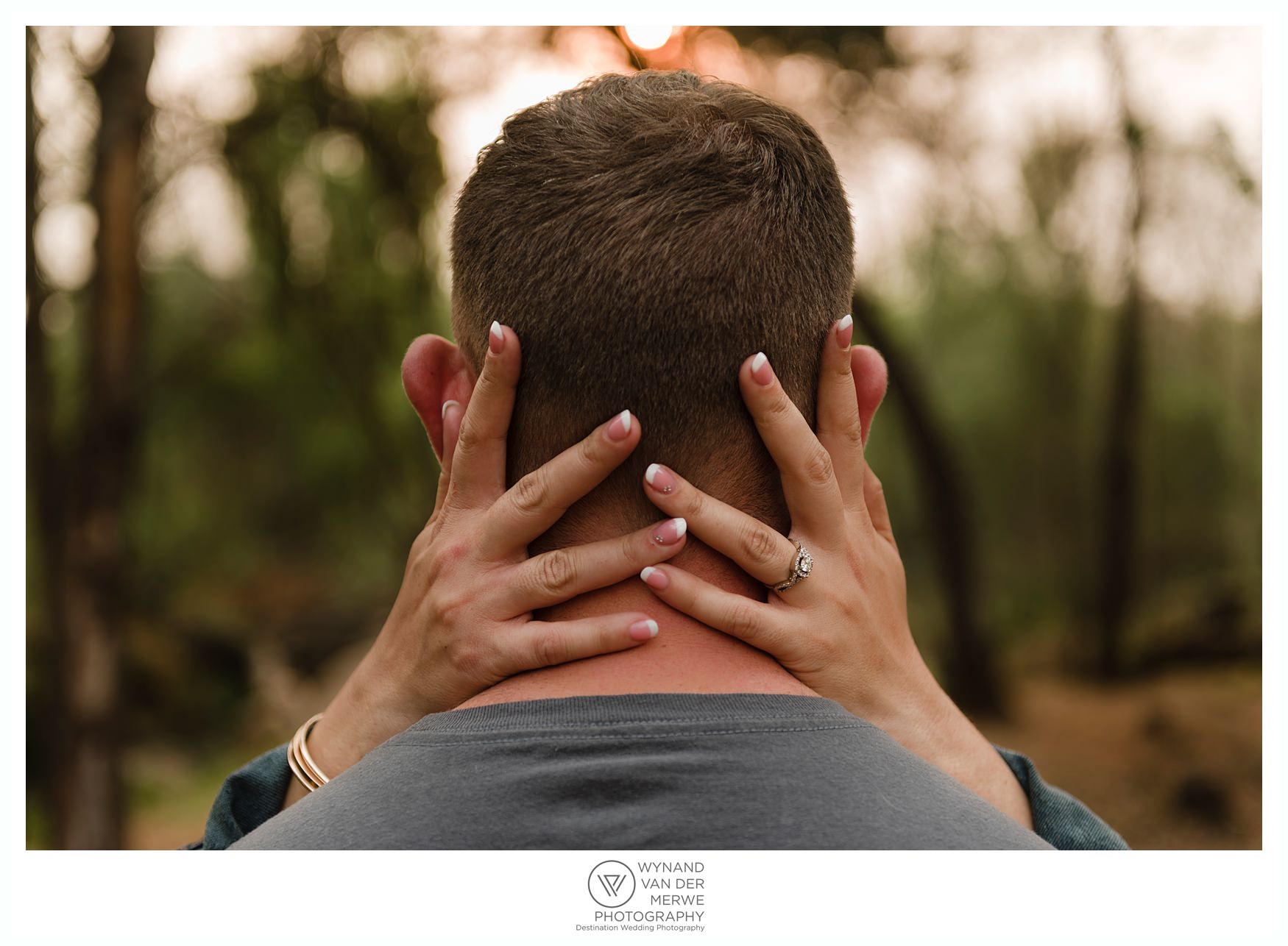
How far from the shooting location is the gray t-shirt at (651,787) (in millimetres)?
906

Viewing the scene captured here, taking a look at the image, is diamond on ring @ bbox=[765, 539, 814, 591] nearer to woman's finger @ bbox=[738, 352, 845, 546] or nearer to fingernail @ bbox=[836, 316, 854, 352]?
woman's finger @ bbox=[738, 352, 845, 546]

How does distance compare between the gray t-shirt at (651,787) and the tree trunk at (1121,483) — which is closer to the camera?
the gray t-shirt at (651,787)

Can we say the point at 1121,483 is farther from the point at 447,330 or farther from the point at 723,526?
the point at 723,526

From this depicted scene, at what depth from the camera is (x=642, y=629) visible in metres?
1.01

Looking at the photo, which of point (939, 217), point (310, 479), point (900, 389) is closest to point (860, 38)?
point (939, 217)

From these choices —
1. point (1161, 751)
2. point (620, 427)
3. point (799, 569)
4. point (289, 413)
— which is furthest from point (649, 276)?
point (289, 413)

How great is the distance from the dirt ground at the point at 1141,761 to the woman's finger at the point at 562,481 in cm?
503

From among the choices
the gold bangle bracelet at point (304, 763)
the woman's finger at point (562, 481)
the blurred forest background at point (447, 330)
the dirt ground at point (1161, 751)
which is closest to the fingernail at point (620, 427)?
the woman's finger at point (562, 481)

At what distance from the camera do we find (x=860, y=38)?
16.3 ft

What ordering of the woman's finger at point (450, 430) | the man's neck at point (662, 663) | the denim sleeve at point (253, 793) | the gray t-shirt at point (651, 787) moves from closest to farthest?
the gray t-shirt at point (651, 787) < the man's neck at point (662, 663) < the woman's finger at point (450, 430) < the denim sleeve at point (253, 793)

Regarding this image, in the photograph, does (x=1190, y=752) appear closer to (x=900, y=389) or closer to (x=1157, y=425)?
(x=1157, y=425)

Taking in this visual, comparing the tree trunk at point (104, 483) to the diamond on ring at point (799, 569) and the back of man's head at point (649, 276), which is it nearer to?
the back of man's head at point (649, 276)
